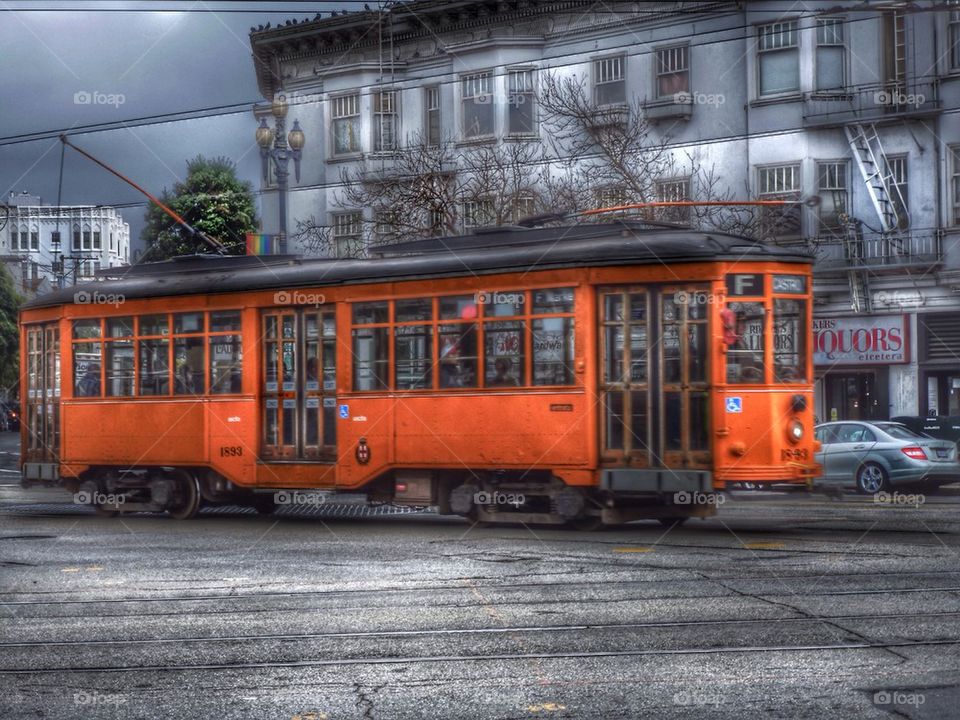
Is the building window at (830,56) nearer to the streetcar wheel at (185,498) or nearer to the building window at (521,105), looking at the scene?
the building window at (521,105)

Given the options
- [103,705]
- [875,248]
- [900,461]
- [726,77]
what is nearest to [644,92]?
[726,77]

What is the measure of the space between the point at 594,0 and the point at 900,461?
47.9 ft

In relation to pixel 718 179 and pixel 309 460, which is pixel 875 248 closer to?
pixel 718 179

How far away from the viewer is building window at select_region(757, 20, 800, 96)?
3061 cm

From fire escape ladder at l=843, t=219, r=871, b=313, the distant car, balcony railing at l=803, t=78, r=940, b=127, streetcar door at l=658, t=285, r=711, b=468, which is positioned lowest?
the distant car

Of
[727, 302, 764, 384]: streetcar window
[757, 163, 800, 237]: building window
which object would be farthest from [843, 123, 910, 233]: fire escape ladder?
[727, 302, 764, 384]: streetcar window

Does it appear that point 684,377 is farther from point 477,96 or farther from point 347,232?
point 347,232

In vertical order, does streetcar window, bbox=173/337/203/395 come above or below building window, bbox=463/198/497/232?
below

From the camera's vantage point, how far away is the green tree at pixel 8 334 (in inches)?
2404

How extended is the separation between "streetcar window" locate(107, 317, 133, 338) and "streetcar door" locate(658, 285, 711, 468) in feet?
26.7

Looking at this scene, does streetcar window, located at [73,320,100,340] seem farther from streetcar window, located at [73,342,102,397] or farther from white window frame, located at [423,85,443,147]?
white window frame, located at [423,85,443,147]

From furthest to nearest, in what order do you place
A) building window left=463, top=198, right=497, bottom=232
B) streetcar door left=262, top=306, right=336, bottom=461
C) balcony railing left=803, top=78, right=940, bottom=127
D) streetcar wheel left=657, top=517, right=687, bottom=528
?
balcony railing left=803, top=78, right=940, bottom=127
building window left=463, top=198, right=497, bottom=232
streetcar door left=262, top=306, right=336, bottom=461
streetcar wheel left=657, top=517, right=687, bottom=528

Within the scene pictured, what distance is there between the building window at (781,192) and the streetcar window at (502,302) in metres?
14.6

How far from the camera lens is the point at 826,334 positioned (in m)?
30.8
